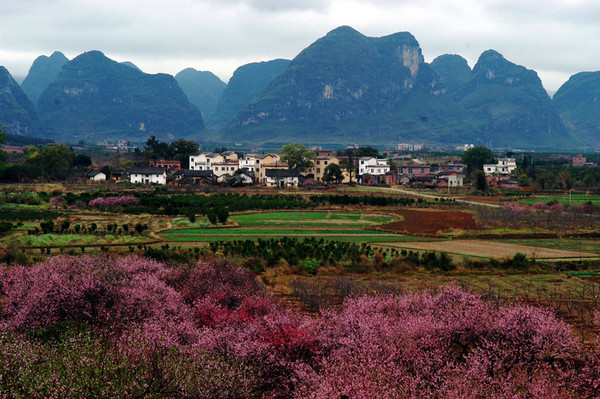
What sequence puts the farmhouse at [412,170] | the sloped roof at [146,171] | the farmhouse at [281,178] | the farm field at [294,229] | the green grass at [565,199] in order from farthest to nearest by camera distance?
the farmhouse at [412,170], the farmhouse at [281,178], the sloped roof at [146,171], the green grass at [565,199], the farm field at [294,229]

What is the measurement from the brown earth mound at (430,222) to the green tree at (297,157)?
55864 mm

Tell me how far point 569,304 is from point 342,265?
1374 cm

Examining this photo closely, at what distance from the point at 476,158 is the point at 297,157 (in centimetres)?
4860

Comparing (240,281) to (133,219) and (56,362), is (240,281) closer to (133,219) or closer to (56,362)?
(56,362)

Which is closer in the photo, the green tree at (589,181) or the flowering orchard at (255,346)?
the flowering orchard at (255,346)

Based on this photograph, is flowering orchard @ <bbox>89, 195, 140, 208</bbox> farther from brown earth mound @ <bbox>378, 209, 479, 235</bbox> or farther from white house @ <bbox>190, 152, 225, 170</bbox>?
white house @ <bbox>190, 152, 225, 170</bbox>

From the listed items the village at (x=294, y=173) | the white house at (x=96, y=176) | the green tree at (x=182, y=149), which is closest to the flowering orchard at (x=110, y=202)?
the village at (x=294, y=173)

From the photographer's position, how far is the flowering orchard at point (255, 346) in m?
12.6

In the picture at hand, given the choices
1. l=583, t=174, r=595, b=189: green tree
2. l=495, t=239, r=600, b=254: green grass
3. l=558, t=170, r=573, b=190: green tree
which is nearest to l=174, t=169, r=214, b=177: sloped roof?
l=558, t=170, r=573, b=190: green tree

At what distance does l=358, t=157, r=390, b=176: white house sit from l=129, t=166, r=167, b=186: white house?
1918 inches

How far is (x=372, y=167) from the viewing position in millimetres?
134375

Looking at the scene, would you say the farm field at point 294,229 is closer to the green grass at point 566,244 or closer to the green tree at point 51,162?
the green grass at point 566,244

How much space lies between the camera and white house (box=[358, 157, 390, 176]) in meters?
134

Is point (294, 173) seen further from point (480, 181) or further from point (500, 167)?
point (500, 167)
